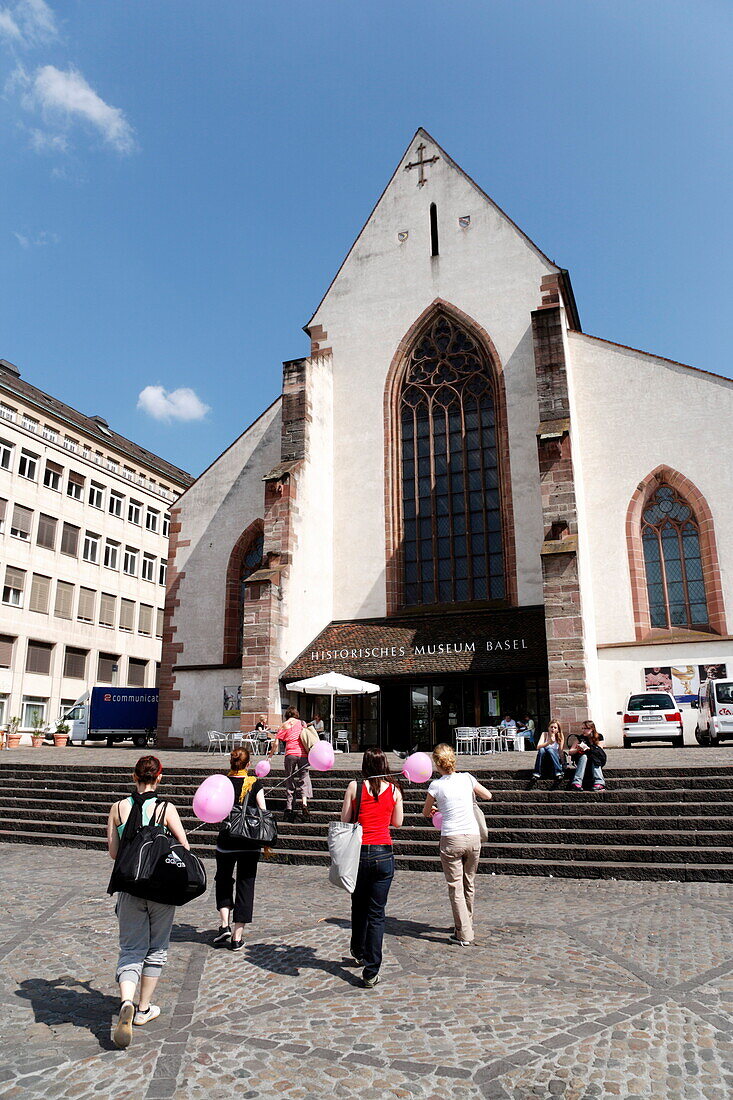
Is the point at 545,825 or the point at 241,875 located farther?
the point at 545,825

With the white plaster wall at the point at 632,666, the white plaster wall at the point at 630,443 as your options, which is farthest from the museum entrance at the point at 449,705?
the white plaster wall at the point at 630,443

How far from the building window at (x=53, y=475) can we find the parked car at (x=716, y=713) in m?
33.6

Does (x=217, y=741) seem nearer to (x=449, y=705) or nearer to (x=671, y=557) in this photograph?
(x=449, y=705)

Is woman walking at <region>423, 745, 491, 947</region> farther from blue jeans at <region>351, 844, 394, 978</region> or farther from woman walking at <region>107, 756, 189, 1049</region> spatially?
woman walking at <region>107, 756, 189, 1049</region>

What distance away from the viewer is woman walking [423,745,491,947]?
21.2 ft

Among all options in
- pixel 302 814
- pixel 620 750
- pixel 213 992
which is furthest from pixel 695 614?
pixel 213 992

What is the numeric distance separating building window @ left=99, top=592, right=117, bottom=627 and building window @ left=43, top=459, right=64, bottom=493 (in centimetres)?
658

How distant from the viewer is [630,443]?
74.1 ft

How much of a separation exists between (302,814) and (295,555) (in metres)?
10.3

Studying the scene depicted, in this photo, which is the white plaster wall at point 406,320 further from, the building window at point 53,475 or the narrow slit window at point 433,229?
the building window at point 53,475

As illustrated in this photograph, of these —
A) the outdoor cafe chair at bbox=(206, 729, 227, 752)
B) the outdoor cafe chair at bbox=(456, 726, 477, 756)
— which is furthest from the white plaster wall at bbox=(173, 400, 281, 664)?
the outdoor cafe chair at bbox=(456, 726, 477, 756)

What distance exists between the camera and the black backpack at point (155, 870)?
4.51m

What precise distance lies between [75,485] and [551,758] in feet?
119

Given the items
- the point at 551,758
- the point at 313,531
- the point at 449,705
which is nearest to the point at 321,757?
the point at 551,758
